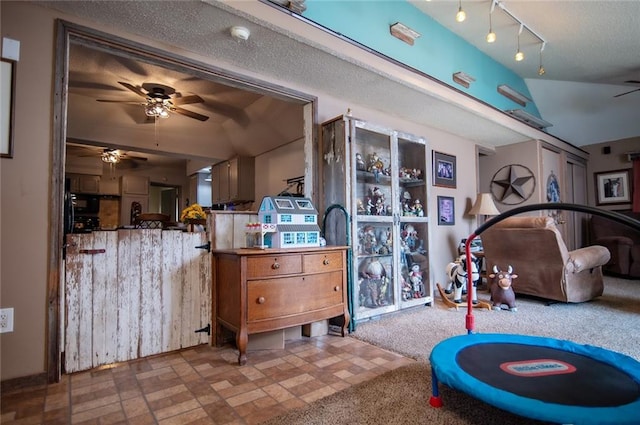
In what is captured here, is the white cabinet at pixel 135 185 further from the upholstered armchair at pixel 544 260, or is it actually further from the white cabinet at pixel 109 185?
the upholstered armchair at pixel 544 260

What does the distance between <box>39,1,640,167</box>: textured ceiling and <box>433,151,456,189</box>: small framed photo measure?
0.41 meters

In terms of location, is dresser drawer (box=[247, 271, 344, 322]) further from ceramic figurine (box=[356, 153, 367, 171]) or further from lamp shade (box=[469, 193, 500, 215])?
lamp shade (box=[469, 193, 500, 215])

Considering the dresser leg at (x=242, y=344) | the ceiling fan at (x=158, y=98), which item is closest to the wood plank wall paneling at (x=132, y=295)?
the dresser leg at (x=242, y=344)

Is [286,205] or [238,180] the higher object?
[238,180]

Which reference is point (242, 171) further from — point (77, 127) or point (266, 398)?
point (266, 398)

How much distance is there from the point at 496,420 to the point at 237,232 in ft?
7.30

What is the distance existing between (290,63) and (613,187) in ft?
24.7

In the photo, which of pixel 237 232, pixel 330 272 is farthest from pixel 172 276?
pixel 330 272

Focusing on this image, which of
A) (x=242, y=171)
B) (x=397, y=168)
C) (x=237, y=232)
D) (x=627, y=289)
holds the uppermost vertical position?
(x=242, y=171)

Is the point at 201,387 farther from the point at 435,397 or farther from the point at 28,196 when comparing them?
the point at 28,196

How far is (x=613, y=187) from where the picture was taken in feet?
21.7

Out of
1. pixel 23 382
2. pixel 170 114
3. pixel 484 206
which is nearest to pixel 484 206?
pixel 484 206

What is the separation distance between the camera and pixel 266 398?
1.73 m

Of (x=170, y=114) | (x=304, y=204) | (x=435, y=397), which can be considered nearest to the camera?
(x=435, y=397)
